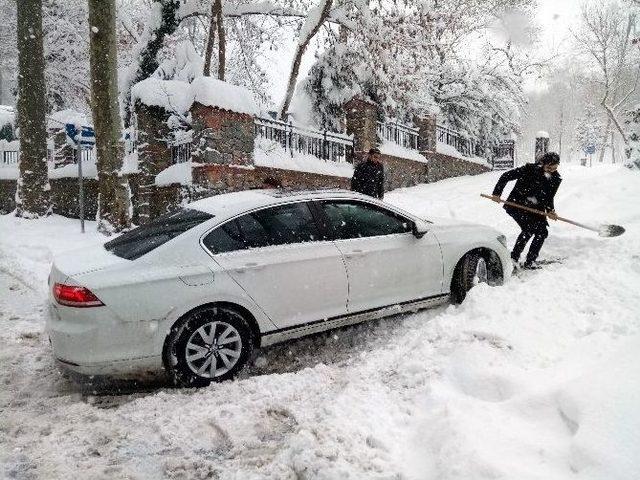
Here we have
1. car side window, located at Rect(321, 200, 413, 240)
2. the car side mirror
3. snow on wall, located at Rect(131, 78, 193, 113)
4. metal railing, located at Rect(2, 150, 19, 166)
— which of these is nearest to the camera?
car side window, located at Rect(321, 200, 413, 240)

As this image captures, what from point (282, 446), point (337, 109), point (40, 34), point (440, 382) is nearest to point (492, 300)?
point (440, 382)

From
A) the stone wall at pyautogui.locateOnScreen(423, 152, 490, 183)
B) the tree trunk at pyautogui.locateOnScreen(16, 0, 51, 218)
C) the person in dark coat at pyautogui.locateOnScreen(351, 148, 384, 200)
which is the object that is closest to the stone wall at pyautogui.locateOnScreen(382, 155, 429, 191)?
the stone wall at pyautogui.locateOnScreen(423, 152, 490, 183)

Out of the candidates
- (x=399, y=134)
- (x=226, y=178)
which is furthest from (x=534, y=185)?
(x=399, y=134)

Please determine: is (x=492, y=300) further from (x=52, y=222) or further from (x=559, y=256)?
(x=52, y=222)

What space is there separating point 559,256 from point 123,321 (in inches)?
243

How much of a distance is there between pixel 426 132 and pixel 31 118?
1142 cm

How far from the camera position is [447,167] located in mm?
17047

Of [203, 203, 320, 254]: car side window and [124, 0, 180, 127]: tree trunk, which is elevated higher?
[124, 0, 180, 127]: tree trunk

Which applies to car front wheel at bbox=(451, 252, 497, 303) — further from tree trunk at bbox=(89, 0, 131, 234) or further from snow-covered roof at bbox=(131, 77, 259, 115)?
tree trunk at bbox=(89, 0, 131, 234)

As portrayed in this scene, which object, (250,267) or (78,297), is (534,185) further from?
(78,297)

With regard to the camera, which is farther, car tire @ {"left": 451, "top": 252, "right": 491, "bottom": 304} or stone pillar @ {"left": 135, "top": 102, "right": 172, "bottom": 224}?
stone pillar @ {"left": 135, "top": 102, "right": 172, "bottom": 224}

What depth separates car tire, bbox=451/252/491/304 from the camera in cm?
520

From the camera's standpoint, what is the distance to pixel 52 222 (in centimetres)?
1173

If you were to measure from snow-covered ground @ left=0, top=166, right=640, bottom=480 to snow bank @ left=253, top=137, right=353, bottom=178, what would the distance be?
234 inches
